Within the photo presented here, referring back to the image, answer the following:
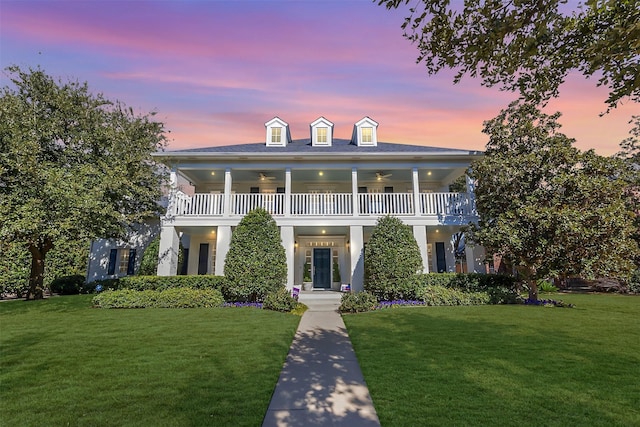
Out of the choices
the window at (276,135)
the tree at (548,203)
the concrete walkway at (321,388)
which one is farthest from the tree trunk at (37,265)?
the tree at (548,203)

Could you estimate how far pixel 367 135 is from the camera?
17.7 m

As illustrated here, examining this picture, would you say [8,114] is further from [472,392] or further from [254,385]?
[472,392]

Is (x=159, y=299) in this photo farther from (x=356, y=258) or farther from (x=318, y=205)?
(x=356, y=258)

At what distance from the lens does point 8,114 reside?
10.9 m

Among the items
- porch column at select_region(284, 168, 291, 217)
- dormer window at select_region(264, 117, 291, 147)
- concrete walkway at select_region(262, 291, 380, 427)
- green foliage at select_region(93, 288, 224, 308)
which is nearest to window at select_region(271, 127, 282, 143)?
dormer window at select_region(264, 117, 291, 147)

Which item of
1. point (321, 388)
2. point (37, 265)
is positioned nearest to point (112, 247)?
point (37, 265)

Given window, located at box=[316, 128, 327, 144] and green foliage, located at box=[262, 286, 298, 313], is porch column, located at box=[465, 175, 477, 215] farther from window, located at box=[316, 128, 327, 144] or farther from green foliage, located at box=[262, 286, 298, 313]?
green foliage, located at box=[262, 286, 298, 313]

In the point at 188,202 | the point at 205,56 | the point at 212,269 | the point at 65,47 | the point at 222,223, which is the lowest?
the point at 212,269

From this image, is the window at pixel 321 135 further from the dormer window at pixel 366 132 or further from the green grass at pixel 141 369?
the green grass at pixel 141 369

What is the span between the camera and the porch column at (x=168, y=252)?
45.6ft

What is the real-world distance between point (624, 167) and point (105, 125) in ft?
68.3

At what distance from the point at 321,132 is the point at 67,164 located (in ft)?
39.0

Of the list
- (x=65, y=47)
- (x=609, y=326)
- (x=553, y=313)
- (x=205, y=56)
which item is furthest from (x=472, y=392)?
(x=65, y=47)

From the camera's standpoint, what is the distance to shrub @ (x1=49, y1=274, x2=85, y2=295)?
651 inches
